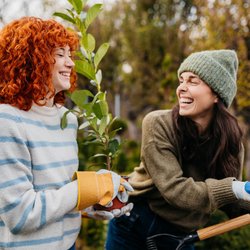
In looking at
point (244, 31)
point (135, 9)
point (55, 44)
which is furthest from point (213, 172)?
point (135, 9)

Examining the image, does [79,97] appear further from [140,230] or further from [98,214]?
[140,230]

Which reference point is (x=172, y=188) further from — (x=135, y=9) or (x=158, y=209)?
(x=135, y=9)

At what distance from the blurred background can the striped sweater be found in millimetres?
1997

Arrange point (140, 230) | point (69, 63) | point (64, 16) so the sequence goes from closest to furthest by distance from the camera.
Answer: point (69, 63), point (64, 16), point (140, 230)

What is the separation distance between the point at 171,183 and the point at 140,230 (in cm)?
41

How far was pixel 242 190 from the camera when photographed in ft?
6.17

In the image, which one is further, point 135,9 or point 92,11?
point 135,9

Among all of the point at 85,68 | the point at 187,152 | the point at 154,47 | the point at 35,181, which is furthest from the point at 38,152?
the point at 154,47

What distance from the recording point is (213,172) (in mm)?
2127

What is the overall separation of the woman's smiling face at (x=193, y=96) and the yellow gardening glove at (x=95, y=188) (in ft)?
1.91

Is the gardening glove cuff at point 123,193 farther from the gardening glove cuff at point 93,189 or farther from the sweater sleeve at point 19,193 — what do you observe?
the sweater sleeve at point 19,193

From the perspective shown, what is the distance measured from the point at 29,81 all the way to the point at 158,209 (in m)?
0.96

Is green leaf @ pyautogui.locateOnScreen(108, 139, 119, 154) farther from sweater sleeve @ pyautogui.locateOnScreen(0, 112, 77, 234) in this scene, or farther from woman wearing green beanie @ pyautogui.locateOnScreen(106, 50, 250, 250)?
sweater sleeve @ pyautogui.locateOnScreen(0, 112, 77, 234)

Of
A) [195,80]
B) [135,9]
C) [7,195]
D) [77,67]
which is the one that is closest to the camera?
[7,195]
